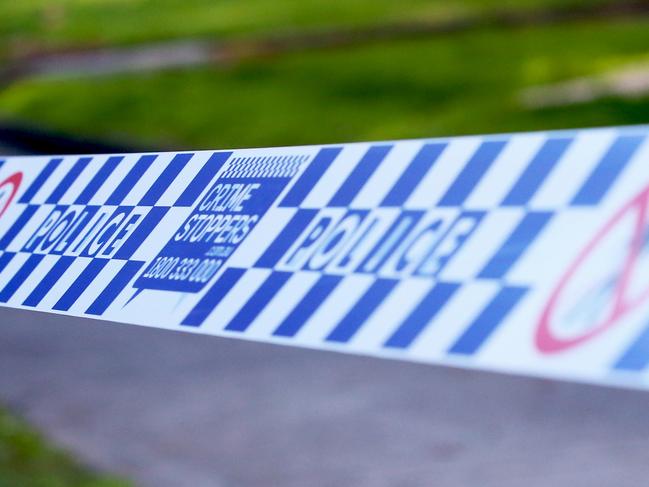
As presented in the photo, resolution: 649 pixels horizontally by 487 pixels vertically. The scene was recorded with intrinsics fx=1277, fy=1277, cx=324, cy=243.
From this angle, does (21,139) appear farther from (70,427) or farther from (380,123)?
(70,427)

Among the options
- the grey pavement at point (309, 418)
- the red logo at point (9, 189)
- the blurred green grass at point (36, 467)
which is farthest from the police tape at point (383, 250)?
the grey pavement at point (309, 418)

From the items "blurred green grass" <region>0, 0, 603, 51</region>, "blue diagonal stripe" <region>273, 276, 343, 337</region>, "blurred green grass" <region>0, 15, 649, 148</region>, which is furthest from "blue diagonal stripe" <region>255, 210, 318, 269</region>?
"blurred green grass" <region>0, 0, 603, 51</region>

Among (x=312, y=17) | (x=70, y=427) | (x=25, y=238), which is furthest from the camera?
(x=312, y=17)

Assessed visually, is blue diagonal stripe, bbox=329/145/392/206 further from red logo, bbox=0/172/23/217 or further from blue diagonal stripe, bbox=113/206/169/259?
red logo, bbox=0/172/23/217

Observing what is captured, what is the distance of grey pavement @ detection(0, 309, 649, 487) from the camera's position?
18.5 ft

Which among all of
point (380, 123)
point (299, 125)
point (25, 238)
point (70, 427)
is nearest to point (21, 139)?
point (299, 125)

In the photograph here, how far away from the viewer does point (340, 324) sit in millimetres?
1716

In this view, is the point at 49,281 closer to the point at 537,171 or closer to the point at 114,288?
the point at 114,288

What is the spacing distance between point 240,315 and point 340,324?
0.74 feet

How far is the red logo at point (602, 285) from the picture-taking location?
1475 millimetres

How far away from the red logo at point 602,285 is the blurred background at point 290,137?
401 cm

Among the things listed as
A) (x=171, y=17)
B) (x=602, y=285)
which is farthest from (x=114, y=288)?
(x=171, y=17)

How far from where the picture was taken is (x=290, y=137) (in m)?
14.3

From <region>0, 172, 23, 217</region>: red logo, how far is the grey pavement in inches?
127
